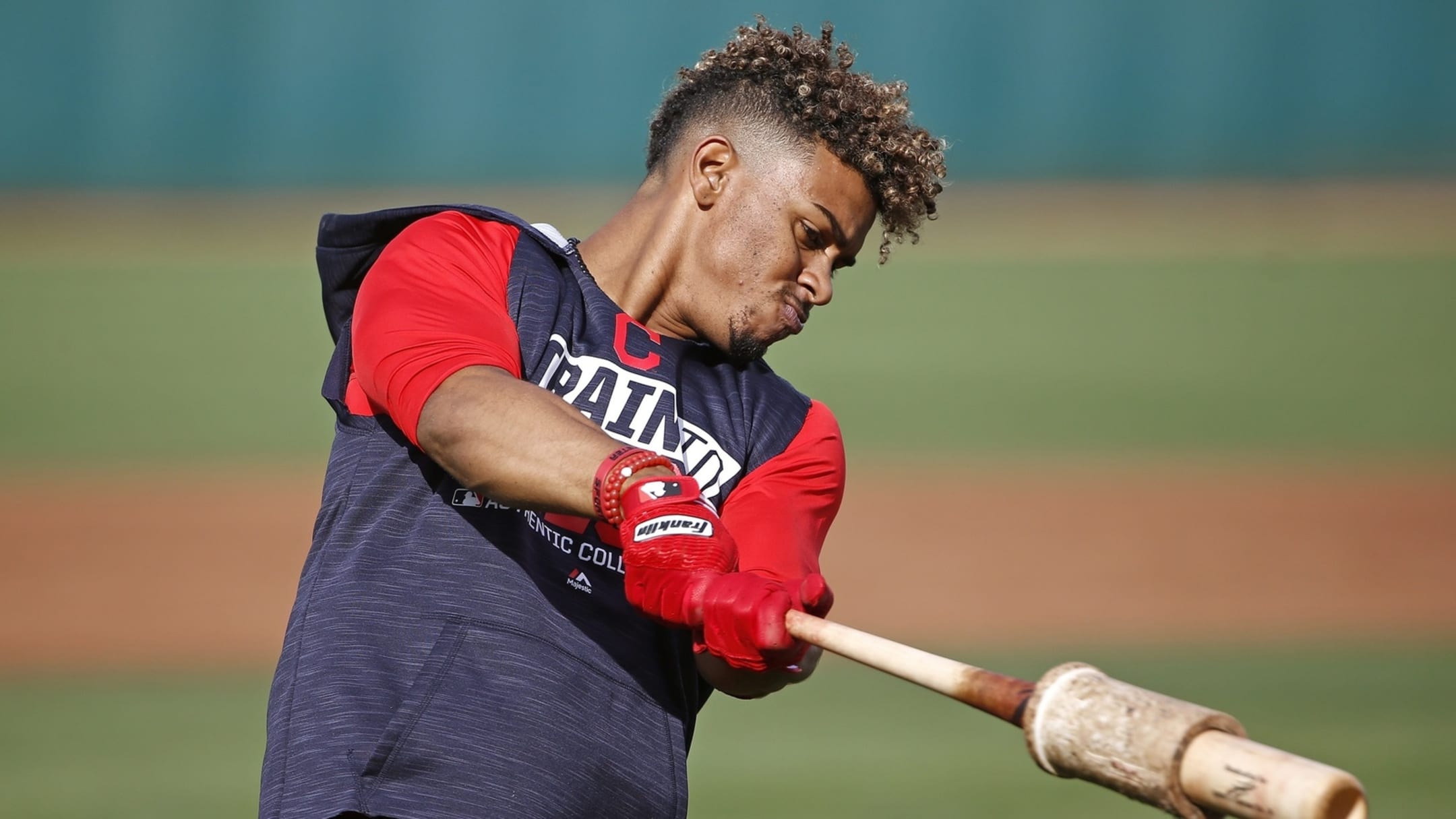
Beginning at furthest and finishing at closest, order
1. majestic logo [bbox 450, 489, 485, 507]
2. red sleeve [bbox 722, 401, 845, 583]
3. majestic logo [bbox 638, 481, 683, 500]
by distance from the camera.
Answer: red sleeve [bbox 722, 401, 845, 583] < majestic logo [bbox 450, 489, 485, 507] < majestic logo [bbox 638, 481, 683, 500]

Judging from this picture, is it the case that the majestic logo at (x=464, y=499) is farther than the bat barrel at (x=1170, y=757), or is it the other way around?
the majestic logo at (x=464, y=499)

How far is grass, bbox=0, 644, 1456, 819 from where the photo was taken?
16.4 feet

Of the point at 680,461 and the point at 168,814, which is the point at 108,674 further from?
the point at 680,461

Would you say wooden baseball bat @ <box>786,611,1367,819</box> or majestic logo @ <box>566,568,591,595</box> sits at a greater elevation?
wooden baseball bat @ <box>786,611,1367,819</box>

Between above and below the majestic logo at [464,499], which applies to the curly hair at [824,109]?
above

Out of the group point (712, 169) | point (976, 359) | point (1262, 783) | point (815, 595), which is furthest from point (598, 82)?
point (1262, 783)

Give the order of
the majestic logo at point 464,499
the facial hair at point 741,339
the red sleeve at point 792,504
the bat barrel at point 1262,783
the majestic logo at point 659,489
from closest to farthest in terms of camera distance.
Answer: the bat barrel at point 1262,783
the majestic logo at point 659,489
the majestic logo at point 464,499
the red sleeve at point 792,504
the facial hair at point 741,339

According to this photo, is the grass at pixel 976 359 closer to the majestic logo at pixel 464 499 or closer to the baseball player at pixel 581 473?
the baseball player at pixel 581 473

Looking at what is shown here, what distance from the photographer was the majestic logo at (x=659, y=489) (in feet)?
5.94

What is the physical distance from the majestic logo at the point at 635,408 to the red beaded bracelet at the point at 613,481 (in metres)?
0.26

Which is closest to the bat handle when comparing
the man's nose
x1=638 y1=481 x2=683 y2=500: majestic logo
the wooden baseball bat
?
the wooden baseball bat

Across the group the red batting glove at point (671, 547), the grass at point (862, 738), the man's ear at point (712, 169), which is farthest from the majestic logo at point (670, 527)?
the grass at point (862, 738)

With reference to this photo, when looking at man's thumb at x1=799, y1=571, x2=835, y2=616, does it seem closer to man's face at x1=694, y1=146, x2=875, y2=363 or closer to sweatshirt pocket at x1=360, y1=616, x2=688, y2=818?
sweatshirt pocket at x1=360, y1=616, x2=688, y2=818

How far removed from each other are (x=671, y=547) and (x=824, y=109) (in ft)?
2.82
